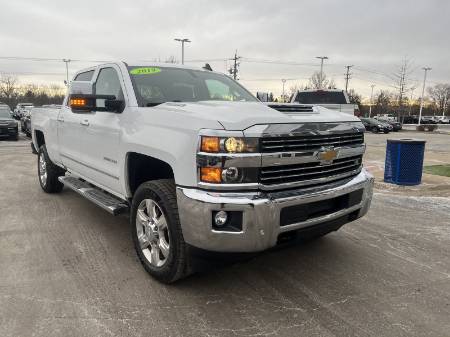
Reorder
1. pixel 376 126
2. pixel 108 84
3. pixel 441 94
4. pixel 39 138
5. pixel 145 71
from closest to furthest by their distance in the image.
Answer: pixel 145 71
pixel 108 84
pixel 39 138
pixel 376 126
pixel 441 94

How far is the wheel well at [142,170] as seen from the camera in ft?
12.1

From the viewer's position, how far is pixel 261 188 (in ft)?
9.45

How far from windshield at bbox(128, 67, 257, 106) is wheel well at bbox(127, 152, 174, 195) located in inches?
20.5

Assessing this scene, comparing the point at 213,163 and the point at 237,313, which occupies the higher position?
the point at 213,163

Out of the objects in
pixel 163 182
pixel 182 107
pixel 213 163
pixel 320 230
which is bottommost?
pixel 320 230

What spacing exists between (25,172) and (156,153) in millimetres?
7106

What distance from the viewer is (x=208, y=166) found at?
2.81 meters

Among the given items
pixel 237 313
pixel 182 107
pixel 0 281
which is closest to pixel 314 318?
pixel 237 313

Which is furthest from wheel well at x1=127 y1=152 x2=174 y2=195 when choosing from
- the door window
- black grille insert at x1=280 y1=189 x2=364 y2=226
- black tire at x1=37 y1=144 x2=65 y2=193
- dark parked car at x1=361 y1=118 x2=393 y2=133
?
dark parked car at x1=361 y1=118 x2=393 y2=133

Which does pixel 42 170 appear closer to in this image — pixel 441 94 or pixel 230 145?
pixel 230 145

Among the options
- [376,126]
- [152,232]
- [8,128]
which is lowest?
[8,128]

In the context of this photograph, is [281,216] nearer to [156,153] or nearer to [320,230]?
[320,230]

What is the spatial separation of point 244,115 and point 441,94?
11353cm

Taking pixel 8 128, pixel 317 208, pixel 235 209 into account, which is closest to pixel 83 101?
pixel 235 209
